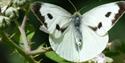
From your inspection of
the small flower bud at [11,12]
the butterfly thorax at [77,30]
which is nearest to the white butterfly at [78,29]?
the butterfly thorax at [77,30]

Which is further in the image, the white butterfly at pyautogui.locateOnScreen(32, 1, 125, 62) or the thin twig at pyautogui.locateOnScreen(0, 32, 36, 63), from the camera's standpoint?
the thin twig at pyautogui.locateOnScreen(0, 32, 36, 63)

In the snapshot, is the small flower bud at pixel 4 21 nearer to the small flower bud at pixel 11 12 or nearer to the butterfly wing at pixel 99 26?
the small flower bud at pixel 11 12

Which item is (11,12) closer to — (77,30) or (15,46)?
(15,46)

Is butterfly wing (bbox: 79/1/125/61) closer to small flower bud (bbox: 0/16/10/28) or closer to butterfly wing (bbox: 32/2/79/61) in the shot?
butterfly wing (bbox: 32/2/79/61)

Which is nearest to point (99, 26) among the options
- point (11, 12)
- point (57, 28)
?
point (57, 28)

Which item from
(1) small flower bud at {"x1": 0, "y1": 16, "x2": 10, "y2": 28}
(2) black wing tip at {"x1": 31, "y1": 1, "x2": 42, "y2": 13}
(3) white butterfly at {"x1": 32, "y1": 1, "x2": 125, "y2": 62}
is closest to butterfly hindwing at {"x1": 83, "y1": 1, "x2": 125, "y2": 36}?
(3) white butterfly at {"x1": 32, "y1": 1, "x2": 125, "y2": 62}

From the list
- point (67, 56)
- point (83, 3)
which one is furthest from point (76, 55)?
point (83, 3)

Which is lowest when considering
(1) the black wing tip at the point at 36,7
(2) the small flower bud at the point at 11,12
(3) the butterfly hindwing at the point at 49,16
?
(3) the butterfly hindwing at the point at 49,16

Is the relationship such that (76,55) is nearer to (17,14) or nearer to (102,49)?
(102,49)
